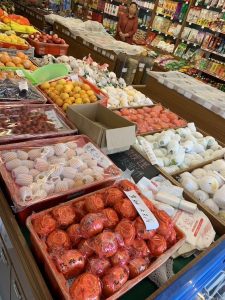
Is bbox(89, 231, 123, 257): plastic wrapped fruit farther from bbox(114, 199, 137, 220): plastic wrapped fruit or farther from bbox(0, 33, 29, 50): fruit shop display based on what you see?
bbox(0, 33, 29, 50): fruit shop display

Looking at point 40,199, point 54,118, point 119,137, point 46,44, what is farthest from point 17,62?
point 40,199

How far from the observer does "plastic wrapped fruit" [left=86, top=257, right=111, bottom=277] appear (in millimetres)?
841

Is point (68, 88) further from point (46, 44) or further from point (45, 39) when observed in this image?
point (45, 39)

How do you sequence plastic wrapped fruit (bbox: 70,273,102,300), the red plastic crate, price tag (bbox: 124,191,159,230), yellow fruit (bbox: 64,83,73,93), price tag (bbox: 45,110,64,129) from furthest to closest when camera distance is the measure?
1. the red plastic crate
2. yellow fruit (bbox: 64,83,73,93)
3. price tag (bbox: 45,110,64,129)
4. price tag (bbox: 124,191,159,230)
5. plastic wrapped fruit (bbox: 70,273,102,300)

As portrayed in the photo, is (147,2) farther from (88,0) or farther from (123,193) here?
(123,193)

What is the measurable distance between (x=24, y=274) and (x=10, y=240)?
16 cm

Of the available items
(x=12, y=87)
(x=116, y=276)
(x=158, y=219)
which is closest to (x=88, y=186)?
(x=158, y=219)

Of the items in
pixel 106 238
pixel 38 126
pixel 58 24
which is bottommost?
pixel 58 24

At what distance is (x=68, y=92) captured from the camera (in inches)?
81.4

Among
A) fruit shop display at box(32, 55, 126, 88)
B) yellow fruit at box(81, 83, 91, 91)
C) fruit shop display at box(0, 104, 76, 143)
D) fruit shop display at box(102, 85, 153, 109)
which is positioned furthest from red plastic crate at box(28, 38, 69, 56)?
fruit shop display at box(0, 104, 76, 143)

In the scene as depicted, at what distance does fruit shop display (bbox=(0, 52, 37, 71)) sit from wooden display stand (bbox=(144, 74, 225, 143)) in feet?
5.79

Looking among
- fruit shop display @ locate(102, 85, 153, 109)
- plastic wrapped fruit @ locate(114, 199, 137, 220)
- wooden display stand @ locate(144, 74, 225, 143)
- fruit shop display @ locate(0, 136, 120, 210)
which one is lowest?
wooden display stand @ locate(144, 74, 225, 143)

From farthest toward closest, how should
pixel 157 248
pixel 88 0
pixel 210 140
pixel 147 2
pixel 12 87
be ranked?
pixel 88 0
pixel 147 2
pixel 210 140
pixel 12 87
pixel 157 248

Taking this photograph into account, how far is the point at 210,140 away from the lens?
2.18 m
